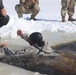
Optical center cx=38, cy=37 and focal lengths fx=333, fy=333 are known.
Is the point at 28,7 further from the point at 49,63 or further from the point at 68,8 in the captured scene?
the point at 49,63

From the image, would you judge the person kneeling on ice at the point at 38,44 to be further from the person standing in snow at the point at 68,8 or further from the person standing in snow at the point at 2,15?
the person standing in snow at the point at 68,8

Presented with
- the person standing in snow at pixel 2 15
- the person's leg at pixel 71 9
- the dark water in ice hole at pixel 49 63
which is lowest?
the person's leg at pixel 71 9

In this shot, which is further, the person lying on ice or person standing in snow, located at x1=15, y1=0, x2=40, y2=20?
person standing in snow, located at x1=15, y1=0, x2=40, y2=20

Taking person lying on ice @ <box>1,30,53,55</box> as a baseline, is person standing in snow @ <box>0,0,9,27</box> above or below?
above

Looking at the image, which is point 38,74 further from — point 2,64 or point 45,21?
point 45,21

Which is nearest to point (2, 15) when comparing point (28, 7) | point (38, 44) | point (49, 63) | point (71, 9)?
point (38, 44)

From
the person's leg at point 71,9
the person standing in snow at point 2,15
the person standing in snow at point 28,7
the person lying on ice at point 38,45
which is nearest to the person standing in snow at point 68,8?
the person's leg at point 71,9

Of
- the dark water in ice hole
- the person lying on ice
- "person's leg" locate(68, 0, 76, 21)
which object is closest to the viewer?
the dark water in ice hole

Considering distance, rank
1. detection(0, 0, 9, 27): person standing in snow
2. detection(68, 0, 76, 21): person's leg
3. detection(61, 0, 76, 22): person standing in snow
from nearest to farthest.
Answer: detection(0, 0, 9, 27): person standing in snow, detection(61, 0, 76, 22): person standing in snow, detection(68, 0, 76, 21): person's leg

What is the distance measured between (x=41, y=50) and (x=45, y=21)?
6331mm

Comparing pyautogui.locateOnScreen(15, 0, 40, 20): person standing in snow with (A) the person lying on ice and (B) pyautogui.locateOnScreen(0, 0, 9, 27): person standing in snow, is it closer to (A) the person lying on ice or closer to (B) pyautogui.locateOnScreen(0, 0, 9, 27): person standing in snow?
(B) pyautogui.locateOnScreen(0, 0, 9, 27): person standing in snow

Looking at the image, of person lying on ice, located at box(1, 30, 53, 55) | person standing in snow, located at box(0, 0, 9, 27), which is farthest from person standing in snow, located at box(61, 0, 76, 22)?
person lying on ice, located at box(1, 30, 53, 55)

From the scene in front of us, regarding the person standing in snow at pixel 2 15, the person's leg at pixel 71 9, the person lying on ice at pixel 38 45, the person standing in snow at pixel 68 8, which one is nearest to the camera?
the person lying on ice at pixel 38 45

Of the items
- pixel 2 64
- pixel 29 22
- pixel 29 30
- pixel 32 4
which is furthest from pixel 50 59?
pixel 32 4
